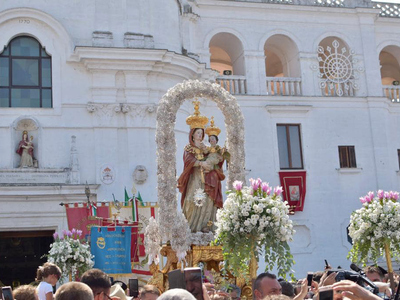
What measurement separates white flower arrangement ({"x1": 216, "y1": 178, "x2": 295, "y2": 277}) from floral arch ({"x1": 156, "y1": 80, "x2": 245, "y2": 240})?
3.20 meters

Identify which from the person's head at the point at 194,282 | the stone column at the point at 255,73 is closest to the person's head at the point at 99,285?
the person's head at the point at 194,282

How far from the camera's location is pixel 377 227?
12422mm

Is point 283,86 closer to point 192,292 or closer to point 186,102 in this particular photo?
point 186,102

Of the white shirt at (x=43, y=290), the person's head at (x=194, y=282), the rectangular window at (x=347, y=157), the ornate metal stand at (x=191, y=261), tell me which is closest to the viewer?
the person's head at (x=194, y=282)

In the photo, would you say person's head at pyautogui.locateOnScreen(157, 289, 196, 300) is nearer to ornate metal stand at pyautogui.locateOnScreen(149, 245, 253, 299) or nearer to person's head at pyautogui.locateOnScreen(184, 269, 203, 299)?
person's head at pyautogui.locateOnScreen(184, 269, 203, 299)

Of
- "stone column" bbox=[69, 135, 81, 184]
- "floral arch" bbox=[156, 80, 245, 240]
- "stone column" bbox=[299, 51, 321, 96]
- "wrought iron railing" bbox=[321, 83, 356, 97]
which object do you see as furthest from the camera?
"wrought iron railing" bbox=[321, 83, 356, 97]

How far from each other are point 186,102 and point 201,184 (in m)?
10.2

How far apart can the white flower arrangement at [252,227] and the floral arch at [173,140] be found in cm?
320

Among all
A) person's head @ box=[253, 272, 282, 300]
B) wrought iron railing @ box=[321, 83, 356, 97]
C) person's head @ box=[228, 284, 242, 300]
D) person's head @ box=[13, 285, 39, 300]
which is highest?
wrought iron railing @ box=[321, 83, 356, 97]

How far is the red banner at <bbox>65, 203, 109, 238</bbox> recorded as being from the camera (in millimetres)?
20062

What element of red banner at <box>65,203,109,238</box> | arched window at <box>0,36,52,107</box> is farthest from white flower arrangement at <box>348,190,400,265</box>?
arched window at <box>0,36,52,107</box>

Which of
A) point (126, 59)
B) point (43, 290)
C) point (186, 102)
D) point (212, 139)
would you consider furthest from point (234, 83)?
point (43, 290)

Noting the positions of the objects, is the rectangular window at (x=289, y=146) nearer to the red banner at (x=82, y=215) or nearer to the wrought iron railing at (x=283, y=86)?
the wrought iron railing at (x=283, y=86)

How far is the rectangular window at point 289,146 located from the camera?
82.7 ft
